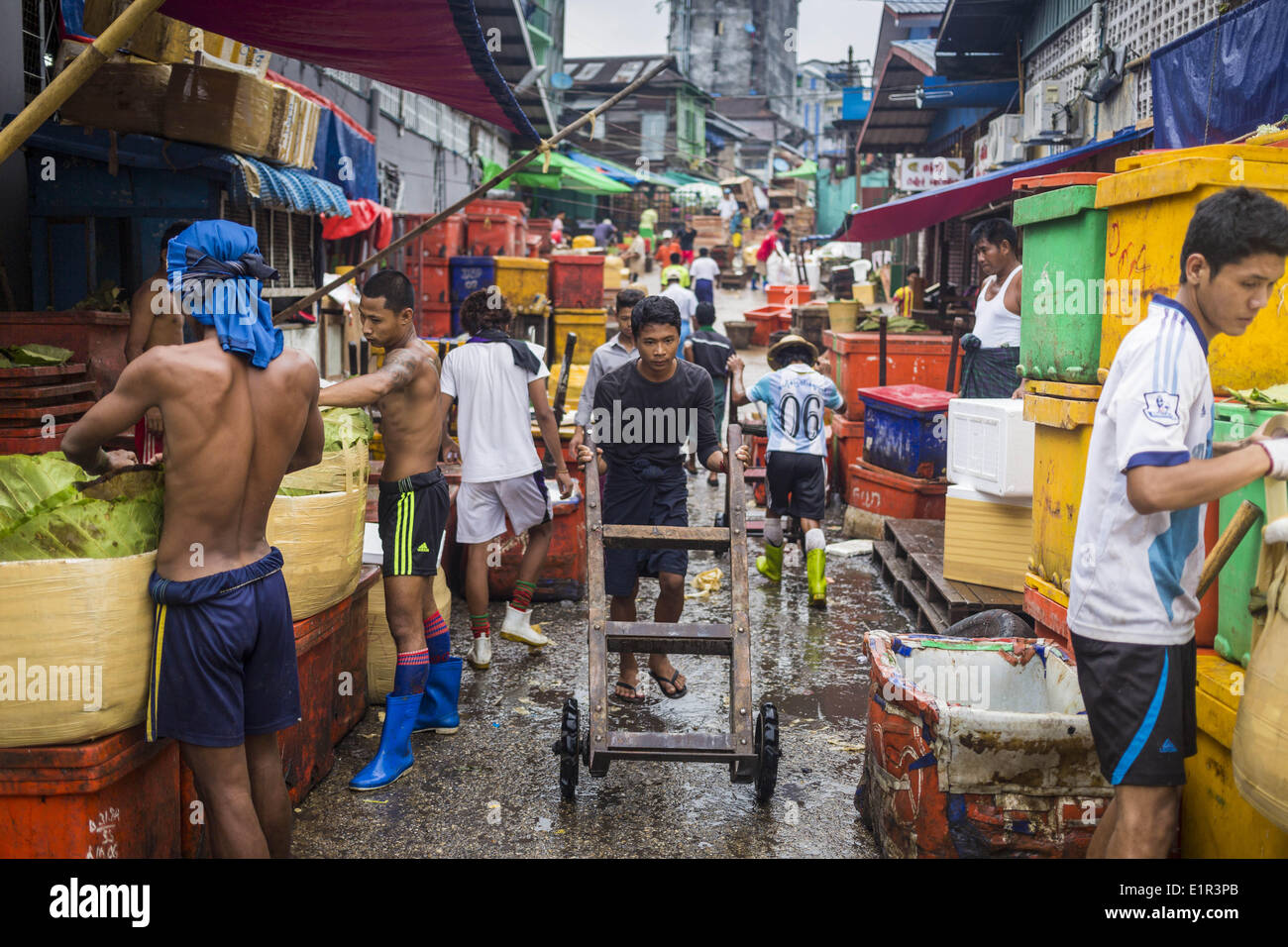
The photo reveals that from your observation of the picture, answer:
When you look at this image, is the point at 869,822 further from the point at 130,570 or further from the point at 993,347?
the point at 993,347

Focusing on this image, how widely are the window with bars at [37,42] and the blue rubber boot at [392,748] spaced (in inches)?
232

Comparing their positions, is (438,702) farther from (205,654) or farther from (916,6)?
(916,6)

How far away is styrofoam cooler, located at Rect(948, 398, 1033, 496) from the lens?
19.3 ft

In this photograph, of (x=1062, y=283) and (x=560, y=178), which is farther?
(x=560, y=178)

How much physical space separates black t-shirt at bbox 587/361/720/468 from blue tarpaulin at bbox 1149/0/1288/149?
3.68 meters

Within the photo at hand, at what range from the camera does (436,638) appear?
4.86 m

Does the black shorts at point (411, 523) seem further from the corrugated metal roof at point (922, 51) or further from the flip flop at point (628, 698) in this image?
the corrugated metal roof at point (922, 51)

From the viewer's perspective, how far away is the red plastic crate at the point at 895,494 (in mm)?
8539

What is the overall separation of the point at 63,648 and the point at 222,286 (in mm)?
1058

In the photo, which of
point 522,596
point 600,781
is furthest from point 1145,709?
point 522,596
